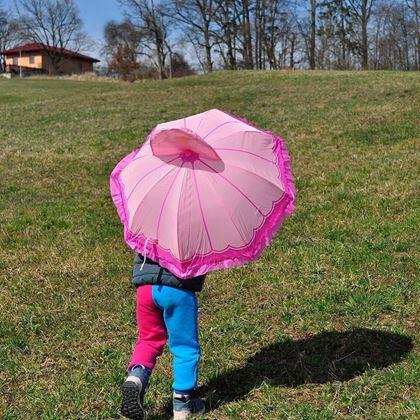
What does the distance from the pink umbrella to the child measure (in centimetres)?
15

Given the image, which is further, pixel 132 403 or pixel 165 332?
pixel 165 332

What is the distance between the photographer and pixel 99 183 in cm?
920

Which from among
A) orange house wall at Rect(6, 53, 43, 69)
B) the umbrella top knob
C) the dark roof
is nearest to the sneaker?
the umbrella top knob

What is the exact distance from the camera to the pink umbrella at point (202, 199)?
106 inches

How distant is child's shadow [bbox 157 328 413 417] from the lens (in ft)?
11.2

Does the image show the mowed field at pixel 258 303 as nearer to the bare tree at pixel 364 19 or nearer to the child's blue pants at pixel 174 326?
the child's blue pants at pixel 174 326

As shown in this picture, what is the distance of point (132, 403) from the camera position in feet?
9.26

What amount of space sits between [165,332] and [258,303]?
62.4 inches

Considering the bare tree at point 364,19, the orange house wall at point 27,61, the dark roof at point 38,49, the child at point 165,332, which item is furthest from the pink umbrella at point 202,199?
the orange house wall at point 27,61

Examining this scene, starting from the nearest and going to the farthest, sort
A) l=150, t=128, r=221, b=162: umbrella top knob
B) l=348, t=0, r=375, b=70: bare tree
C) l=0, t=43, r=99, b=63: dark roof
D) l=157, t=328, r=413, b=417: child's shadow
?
1. l=150, t=128, r=221, b=162: umbrella top knob
2. l=157, t=328, r=413, b=417: child's shadow
3. l=348, t=0, r=375, b=70: bare tree
4. l=0, t=43, r=99, b=63: dark roof

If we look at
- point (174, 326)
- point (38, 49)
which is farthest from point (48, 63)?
point (174, 326)

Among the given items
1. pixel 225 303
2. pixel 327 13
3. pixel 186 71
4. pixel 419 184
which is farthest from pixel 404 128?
pixel 186 71

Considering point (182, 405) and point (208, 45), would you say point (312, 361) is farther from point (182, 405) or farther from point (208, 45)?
point (208, 45)

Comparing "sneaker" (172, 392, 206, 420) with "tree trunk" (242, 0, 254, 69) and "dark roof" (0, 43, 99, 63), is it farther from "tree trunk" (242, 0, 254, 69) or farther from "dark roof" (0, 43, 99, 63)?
"dark roof" (0, 43, 99, 63)
